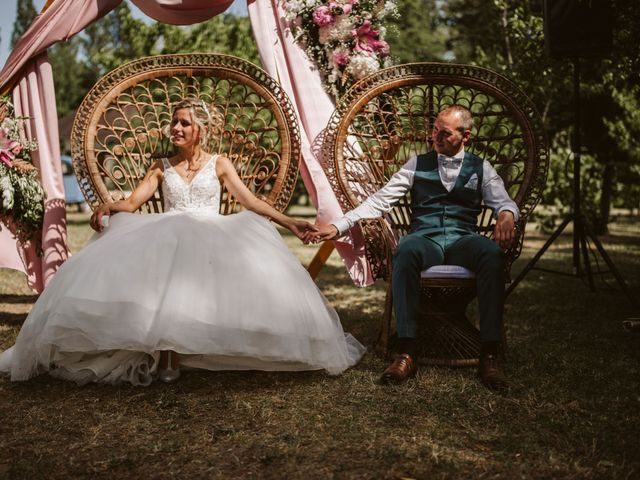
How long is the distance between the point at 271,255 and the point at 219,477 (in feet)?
4.42

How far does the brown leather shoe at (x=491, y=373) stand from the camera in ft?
9.53

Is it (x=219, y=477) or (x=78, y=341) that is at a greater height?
(x=78, y=341)

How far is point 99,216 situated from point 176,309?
1.09 meters

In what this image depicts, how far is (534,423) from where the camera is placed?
98.0 inches

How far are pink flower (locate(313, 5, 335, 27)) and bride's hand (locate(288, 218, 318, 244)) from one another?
168cm

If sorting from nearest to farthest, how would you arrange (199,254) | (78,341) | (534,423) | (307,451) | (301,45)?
(307,451), (534,423), (78,341), (199,254), (301,45)

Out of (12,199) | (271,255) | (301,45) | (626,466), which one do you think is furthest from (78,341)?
(301,45)

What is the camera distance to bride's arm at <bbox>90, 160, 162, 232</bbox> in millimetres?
3484

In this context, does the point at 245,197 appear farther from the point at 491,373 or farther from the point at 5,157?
the point at 491,373

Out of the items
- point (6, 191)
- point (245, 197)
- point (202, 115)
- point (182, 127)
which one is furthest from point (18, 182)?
point (245, 197)

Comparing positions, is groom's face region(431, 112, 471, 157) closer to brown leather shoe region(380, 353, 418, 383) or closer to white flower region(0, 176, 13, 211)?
brown leather shoe region(380, 353, 418, 383)

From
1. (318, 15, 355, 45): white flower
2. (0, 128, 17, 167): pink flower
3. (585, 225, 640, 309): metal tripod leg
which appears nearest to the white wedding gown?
(0, 128, 17, 167): pink flower

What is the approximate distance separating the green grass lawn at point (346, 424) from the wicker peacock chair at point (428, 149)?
34cm

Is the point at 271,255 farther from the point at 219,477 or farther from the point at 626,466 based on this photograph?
the point at 626,466
